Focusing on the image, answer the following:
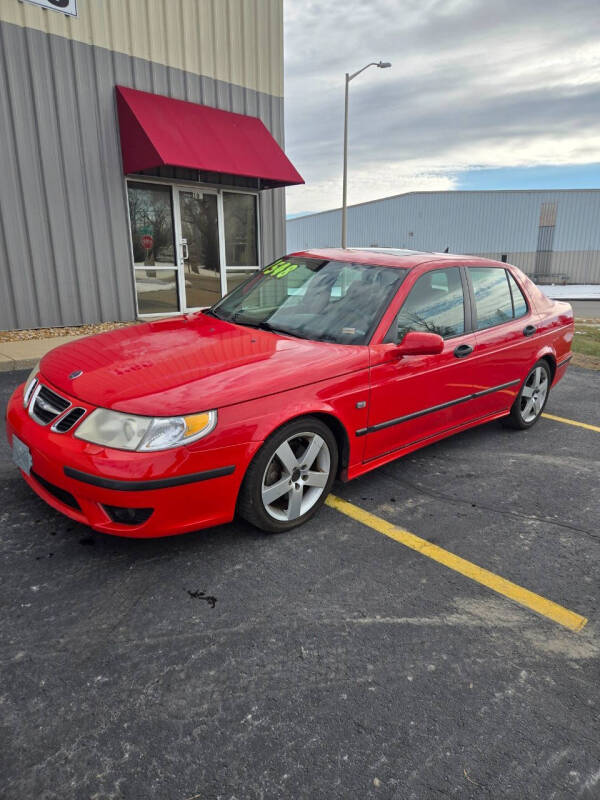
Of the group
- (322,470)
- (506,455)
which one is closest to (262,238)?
(506,455)

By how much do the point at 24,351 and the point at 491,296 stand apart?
5.88 m

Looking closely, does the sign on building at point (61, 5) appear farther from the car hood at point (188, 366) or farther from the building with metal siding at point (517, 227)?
the building with metal siding at point (517, 227)

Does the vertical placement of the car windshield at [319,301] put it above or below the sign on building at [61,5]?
below

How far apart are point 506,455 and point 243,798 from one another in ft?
11.1

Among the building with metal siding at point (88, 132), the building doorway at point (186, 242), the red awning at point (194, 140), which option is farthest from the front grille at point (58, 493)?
the building doorway at point (186, 242)

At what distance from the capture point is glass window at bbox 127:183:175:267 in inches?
371

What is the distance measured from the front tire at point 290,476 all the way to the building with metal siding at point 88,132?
7099 mm

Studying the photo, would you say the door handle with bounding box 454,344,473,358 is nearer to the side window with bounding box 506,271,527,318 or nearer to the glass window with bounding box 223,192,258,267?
the side window with bounding box 506,271,527,318

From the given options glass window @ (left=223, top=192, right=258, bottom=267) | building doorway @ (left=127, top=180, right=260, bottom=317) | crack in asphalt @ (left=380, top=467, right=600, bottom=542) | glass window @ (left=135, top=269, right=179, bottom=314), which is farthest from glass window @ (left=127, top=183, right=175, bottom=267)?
crack in asphalt @ (left=380, top=467, right=600, bottom=542)

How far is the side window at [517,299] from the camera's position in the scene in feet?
14.8

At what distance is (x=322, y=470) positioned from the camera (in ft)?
10.2

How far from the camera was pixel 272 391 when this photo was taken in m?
2.73

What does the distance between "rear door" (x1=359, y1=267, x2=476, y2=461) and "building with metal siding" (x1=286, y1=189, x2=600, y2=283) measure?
3933 cm

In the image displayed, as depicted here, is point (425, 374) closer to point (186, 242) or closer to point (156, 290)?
point (156, 290)
